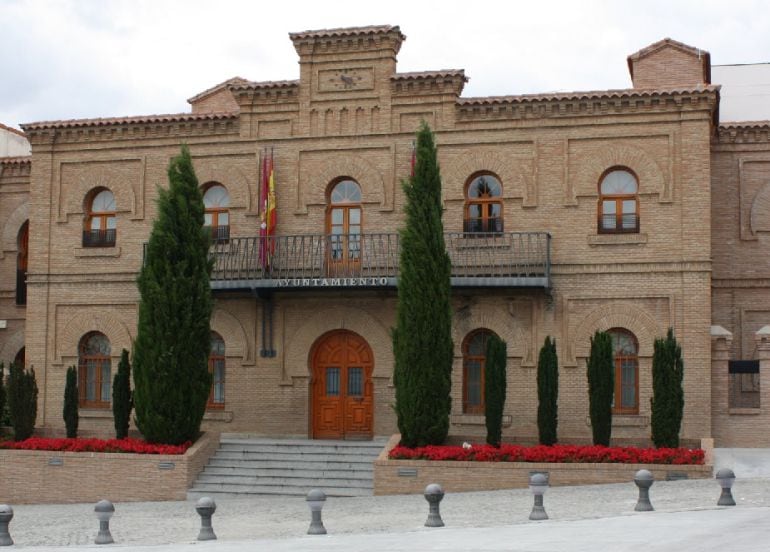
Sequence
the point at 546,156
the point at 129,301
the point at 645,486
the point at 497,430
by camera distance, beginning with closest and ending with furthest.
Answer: the point at 645,486, the point at 497,430, the point at 546,156, the point at 129,301

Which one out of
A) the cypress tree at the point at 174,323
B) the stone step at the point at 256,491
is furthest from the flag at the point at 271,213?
the stone step at the point at 256,491

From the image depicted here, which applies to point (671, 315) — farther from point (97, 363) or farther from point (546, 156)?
point (97, 363)

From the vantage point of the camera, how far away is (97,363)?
30328mm

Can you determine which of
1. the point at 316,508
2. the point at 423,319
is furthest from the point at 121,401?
the point at 316,508

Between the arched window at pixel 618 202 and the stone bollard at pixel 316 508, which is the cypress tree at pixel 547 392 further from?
the stone bollard at pixel 316 508

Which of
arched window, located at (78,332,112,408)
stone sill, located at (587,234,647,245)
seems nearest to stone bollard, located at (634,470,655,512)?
stone sill, located at (587,234,647,245)

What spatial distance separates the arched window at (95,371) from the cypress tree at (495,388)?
31.0ft

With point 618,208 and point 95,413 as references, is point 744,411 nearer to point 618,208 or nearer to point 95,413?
point 618,208

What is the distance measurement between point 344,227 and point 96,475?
761 centimetres

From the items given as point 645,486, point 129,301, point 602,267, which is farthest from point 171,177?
point 645,486

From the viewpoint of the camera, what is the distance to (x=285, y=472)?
1029 inches

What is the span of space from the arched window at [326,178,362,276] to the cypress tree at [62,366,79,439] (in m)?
6.19

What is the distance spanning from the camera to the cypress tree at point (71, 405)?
28.7 meters

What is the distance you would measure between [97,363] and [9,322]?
14.8 ft
